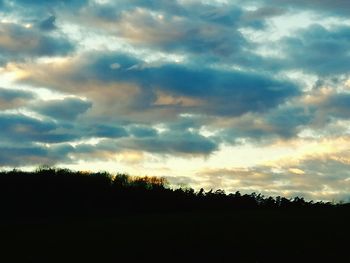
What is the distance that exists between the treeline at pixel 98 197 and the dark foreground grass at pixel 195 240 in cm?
1473

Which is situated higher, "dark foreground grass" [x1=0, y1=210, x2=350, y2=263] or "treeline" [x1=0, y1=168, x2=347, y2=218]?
"treeline" [x1=0, y1=168, x2=347, y2=218]

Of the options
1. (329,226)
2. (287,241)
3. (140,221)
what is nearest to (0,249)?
(140,221)

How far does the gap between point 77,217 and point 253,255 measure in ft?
94.2

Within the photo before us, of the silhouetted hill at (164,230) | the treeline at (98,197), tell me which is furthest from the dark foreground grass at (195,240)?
the treeline at (98,197)

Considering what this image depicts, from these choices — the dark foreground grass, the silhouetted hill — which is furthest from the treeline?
the dark foreground grass

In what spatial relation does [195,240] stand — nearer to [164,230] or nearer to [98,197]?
[164,230]

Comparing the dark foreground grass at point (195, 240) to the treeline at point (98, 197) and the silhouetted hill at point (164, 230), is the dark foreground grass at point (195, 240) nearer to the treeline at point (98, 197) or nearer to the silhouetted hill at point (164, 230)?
the silhouetted hill at point (164, 230)

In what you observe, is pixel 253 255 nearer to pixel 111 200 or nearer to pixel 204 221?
pixel 204 221

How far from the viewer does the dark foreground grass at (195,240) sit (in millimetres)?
37406

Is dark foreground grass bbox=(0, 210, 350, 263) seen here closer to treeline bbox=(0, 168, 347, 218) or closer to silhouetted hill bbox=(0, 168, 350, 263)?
silhouetted hill bbox=(0, 168, 350, 263)

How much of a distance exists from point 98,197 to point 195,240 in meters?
25.8

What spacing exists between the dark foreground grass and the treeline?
14729 millimetres

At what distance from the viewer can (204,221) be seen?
4553 cm

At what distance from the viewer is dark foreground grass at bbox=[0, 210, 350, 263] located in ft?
123
